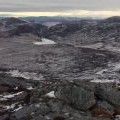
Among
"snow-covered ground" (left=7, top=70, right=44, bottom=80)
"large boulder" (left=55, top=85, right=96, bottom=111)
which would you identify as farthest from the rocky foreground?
"snow-covered ground" (left=7, top=70, right=44, bottom=80)

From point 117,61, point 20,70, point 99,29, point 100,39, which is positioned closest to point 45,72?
point 20,70

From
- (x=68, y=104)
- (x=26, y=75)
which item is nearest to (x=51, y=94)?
(x=68, y=104)

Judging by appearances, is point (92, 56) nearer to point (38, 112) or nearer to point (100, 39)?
point (100, 39)

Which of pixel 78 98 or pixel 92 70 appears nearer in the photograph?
pixel 78 98

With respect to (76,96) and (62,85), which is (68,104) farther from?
(62,85)

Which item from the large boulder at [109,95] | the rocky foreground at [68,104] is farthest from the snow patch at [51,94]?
the large boulder at [109,95]

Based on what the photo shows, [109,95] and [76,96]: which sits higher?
[76,96]

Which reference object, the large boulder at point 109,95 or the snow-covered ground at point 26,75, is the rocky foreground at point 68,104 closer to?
the large boulder at point 109,95
